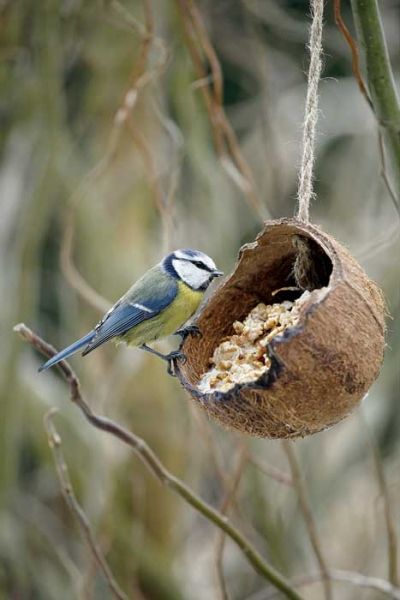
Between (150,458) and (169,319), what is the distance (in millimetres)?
602

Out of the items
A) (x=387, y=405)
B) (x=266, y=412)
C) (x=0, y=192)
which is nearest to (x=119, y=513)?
(x=387, y=405)

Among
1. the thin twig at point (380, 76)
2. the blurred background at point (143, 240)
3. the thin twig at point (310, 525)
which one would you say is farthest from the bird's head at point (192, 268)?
the thin twig at point (380, 76)

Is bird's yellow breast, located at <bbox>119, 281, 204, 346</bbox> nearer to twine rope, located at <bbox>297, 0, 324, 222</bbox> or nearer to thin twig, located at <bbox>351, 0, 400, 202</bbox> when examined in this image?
twine rope, located at <bbox>297, 0, 324, 222</bbox>

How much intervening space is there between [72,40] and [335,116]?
1.02 meters

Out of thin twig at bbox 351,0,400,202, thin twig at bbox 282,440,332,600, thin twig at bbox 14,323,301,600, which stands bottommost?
thin twig at bbox 282,440,332,600

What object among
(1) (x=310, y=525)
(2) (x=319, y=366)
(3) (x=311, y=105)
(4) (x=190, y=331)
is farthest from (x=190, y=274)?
(2) (x=319, y=366)

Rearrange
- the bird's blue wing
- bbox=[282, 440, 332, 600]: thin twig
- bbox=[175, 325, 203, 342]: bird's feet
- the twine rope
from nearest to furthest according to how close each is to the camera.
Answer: the twine rope, bbox=[175, 325, 203, 342]: bird's feet, bbox=[282, 440, 332, 600]: thin twig, the bird's blue wing

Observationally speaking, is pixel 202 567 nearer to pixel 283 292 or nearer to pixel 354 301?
pixel 283 292

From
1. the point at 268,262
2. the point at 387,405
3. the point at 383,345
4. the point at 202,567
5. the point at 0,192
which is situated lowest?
the point at 202,567

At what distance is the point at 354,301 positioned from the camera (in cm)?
142

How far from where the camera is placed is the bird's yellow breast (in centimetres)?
222

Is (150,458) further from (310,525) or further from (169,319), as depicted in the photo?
(169,319)

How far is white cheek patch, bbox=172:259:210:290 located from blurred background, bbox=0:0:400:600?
0.28 meters

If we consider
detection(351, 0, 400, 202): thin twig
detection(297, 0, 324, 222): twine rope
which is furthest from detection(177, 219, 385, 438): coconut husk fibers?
detection(351, 0, 400, 202): thin twig
